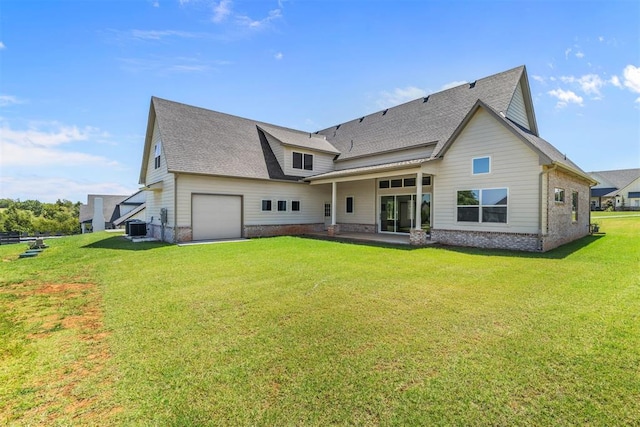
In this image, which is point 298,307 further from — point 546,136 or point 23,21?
point 546,136

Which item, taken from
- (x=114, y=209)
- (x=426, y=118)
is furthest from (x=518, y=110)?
(x=114, y=209)

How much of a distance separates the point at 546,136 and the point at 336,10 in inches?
551

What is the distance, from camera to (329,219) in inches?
794

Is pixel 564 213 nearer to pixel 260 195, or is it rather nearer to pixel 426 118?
pixel 426 118

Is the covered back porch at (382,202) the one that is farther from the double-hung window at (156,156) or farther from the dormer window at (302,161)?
the double-hung window at (156,156)

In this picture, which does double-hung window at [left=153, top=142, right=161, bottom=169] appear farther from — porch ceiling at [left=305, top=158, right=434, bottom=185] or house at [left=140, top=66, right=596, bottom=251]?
porch ceiling at [left=305, top=158, right=434, bottom=185]

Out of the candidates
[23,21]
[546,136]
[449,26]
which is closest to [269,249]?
[23,21]

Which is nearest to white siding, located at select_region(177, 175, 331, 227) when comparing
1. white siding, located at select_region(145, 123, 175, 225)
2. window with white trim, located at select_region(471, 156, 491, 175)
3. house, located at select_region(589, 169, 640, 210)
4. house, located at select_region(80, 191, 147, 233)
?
white siding, located at select_region(145, 123, 175, 225)

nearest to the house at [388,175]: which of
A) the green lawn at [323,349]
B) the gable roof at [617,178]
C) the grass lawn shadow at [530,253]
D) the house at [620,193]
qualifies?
the grass lawn shadow at [530,253]

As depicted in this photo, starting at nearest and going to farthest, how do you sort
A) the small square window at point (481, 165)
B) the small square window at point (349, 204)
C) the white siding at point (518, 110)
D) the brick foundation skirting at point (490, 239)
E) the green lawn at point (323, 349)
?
the green lawn at point (323, 349) → the brick foundation skirting at point (490, 239) → the small square window at point (481, 165) → the white siding at point (518, 110) → the small square window at point (349, 204)

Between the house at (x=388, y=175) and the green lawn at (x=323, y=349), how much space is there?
189 inches

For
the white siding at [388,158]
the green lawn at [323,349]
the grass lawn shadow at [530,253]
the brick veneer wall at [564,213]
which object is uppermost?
the white siding at [388,158]

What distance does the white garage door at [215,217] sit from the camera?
15.0m

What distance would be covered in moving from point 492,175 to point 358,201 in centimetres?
822
